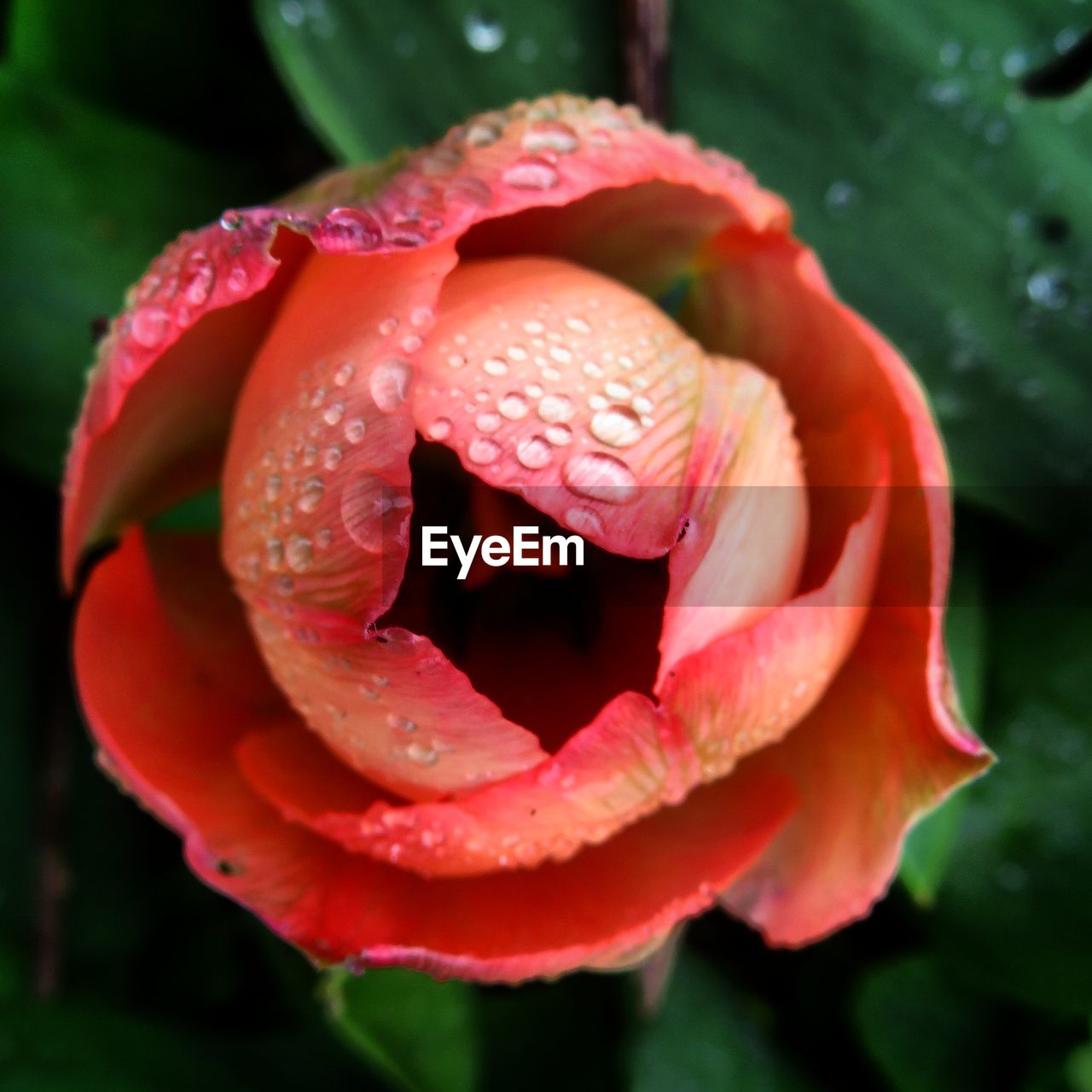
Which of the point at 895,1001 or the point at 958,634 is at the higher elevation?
the point at 958,634

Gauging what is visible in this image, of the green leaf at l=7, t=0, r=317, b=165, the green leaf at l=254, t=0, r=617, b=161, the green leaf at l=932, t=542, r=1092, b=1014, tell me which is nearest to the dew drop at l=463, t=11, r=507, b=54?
the green leaf at l=254, t=0, r=617, b=161

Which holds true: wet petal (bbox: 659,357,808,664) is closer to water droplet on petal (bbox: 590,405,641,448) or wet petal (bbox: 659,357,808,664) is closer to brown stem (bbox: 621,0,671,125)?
water droplet on petal (bbox: 590,405,641,448)

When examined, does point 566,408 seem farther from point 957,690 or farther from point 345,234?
point 957,690

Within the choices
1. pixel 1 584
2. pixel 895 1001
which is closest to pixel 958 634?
pixel 895 1001

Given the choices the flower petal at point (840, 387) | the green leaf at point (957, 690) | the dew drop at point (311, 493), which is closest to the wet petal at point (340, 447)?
the dew drop at point (311, 493)

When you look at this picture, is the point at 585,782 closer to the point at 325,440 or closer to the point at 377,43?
the point at 325,440

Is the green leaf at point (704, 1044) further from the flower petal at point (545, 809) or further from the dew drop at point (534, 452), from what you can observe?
the dew drop at point (534, 452)
